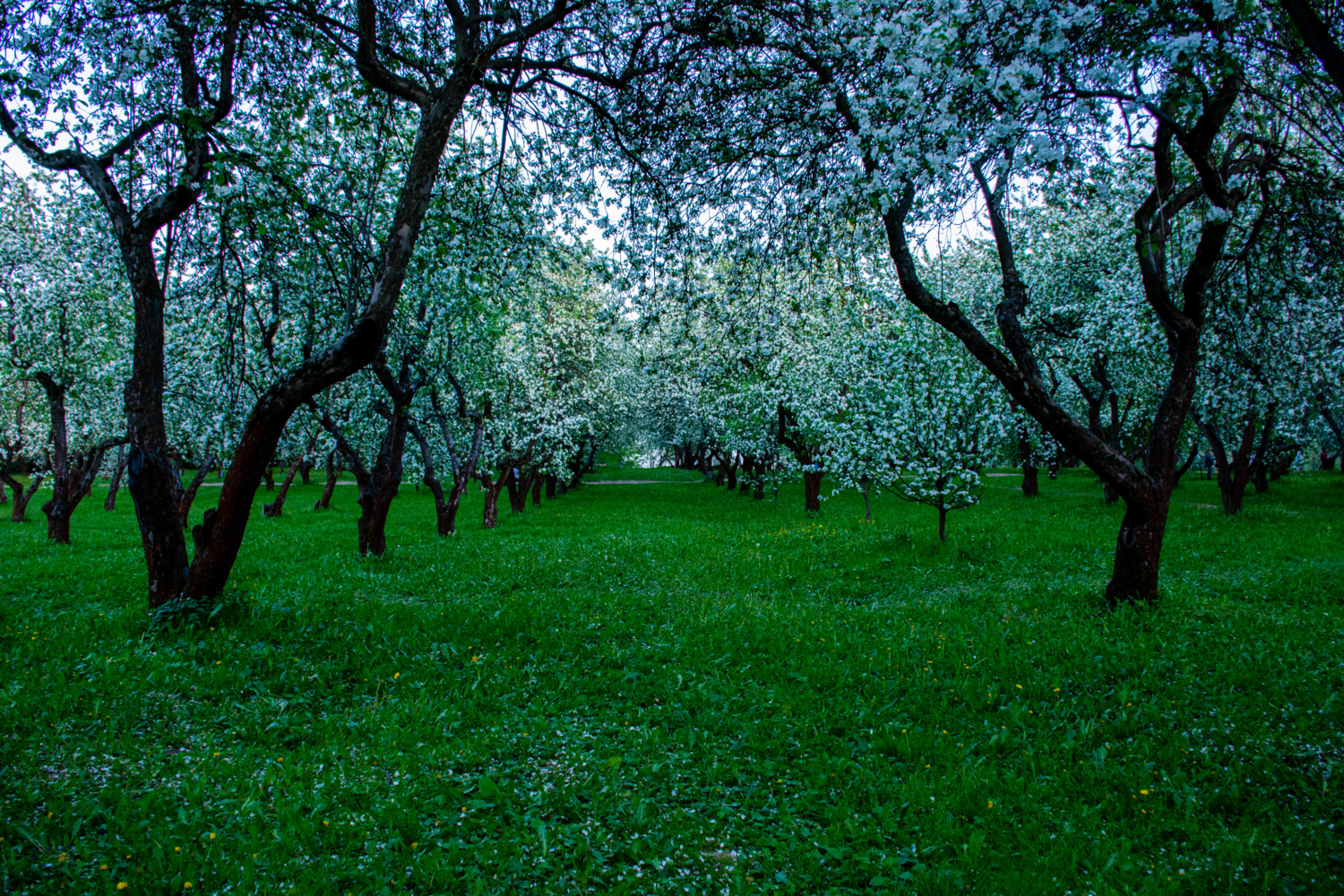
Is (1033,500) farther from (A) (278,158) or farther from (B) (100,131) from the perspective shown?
(B) (100,131)

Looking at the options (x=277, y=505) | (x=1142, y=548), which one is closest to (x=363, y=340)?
(x=1142, y=548)

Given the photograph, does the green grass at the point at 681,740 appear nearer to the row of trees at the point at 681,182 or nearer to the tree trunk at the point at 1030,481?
the row of trees at the point at 681,182

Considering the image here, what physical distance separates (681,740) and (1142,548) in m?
7.50

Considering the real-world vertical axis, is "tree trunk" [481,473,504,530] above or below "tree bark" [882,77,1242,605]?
below

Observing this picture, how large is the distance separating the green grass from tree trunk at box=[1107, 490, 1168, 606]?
2.06 ft

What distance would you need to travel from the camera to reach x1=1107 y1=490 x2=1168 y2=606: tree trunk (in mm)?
9164

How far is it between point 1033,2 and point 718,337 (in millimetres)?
6462

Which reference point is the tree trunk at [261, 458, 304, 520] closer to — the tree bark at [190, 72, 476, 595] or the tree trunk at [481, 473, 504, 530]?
the tree trunk at [481, 473, 504, 530]

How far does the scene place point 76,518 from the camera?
2605cm

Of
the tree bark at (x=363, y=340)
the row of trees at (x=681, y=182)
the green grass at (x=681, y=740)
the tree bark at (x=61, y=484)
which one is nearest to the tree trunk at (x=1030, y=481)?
the row of trees at (x=681, y=182)

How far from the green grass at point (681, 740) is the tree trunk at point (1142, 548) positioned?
63 centimetres

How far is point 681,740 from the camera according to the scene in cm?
590

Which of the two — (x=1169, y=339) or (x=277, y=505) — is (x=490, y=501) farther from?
(x=1169, y=339)

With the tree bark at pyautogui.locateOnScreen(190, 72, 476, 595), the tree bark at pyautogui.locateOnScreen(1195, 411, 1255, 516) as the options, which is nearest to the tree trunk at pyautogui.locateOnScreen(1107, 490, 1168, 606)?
the tree bark at pyautogui.locateOnScreen(190, 72, 476, 595)
